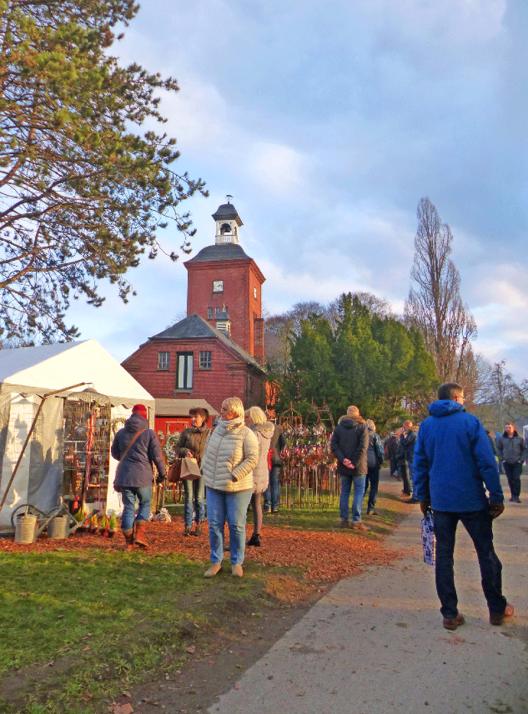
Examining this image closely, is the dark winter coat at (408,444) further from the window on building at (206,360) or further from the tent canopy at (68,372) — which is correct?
the window on building at (206,360)

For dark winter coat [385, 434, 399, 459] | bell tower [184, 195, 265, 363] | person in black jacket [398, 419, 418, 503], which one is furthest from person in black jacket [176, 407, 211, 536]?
bell tower [184, 195, 265, 363]

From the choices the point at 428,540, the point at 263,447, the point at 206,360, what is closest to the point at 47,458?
the point at 263,447

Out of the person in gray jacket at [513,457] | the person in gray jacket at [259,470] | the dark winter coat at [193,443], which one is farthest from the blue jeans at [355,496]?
the person in gray jacket at [513,457]

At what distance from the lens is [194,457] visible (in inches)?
343

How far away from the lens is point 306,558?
6.98 meters

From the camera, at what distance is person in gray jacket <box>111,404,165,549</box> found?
7605 mm

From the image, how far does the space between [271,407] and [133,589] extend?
27313 millimetres

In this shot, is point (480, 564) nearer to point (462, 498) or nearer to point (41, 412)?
point (462, 498)

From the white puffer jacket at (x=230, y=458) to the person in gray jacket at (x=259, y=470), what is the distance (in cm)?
144

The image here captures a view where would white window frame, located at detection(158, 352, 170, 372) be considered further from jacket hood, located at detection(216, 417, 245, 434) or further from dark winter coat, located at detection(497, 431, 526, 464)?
jacket hood, located at detection(216, 417, 245, 434)

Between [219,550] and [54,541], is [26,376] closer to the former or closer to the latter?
[54,541]

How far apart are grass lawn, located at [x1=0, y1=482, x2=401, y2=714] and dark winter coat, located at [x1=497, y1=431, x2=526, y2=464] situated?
964 centimetres

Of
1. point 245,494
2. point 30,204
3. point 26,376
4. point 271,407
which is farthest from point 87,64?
point 271,407

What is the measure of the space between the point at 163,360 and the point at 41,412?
27.6 m
